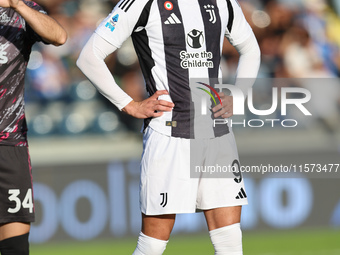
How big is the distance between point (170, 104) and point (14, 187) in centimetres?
107

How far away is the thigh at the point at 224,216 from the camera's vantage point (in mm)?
4125

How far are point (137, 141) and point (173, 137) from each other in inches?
142

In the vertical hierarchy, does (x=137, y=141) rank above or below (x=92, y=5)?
below

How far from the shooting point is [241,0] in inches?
353

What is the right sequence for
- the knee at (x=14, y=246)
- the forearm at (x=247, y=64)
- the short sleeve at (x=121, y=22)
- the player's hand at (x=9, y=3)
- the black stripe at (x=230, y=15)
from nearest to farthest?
the player's hand at (x=9, y=3) < the short sleeve at (x=121, y=22) < the knee at (x=14, y=246) < the black stripe at (x=230, y=15) < the forearm at (x=247, y=64)

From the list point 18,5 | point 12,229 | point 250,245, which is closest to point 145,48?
Result: point 18,5

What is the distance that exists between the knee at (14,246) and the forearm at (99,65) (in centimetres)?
101

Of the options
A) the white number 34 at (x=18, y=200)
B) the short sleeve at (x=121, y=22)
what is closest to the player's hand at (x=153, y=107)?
the short sleeve at (x=121, y=22)

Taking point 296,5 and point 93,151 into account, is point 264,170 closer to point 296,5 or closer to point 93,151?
point 93,151

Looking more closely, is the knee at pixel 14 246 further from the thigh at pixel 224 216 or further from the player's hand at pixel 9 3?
the player's hand at pixel 9 3

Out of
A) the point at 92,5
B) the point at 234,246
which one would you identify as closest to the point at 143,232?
the point at 234,246

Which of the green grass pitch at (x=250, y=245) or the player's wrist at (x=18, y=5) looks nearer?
the player's wrist at (x=18, y=5)

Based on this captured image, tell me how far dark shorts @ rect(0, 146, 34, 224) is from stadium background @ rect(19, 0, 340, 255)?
110 inches

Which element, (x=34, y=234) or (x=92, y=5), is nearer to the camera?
(x=34, y=234)
